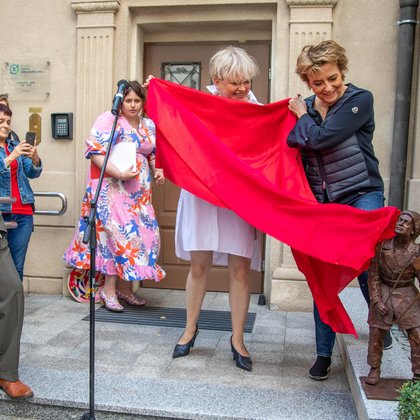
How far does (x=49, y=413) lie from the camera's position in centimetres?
319

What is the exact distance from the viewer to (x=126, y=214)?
16.1 feet

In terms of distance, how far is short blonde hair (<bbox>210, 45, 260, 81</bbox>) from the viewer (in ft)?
11.4

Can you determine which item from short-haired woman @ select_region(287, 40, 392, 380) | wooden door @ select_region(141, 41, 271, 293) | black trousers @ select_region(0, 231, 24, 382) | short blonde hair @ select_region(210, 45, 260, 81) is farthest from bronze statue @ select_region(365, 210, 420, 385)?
wooden door @ select_region(141, 41, 271, 293)

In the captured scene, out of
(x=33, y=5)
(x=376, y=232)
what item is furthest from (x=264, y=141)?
(x=33, y=5)

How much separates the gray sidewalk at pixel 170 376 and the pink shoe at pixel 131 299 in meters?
0.66

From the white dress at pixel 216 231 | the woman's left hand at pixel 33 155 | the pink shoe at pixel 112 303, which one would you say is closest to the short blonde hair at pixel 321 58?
the white dress at pixel 216 231

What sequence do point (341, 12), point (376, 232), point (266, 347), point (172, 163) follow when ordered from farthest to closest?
1. point (341, 12)
2. point (266, 347)
3. point (172, 163)
4. point (376, 232)

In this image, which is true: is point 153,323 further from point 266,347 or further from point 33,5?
point 33,5

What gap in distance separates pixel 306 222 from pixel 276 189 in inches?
10.6

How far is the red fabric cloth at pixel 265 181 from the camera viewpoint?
3037mm

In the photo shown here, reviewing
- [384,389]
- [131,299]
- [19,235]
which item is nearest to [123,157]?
[19,235]

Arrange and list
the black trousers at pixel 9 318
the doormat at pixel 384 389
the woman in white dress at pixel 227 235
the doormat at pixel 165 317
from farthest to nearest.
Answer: the doormat at pixel 165 317 < the woman in white dress at pixel 227 235 < the black trousers at pixel 9 318 < the doormat at pixel 384 389

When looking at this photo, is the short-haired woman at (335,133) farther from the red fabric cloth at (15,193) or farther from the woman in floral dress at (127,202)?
the red fabric cloth at (15,193)

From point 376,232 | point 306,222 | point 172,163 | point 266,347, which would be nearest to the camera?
point 376,232
